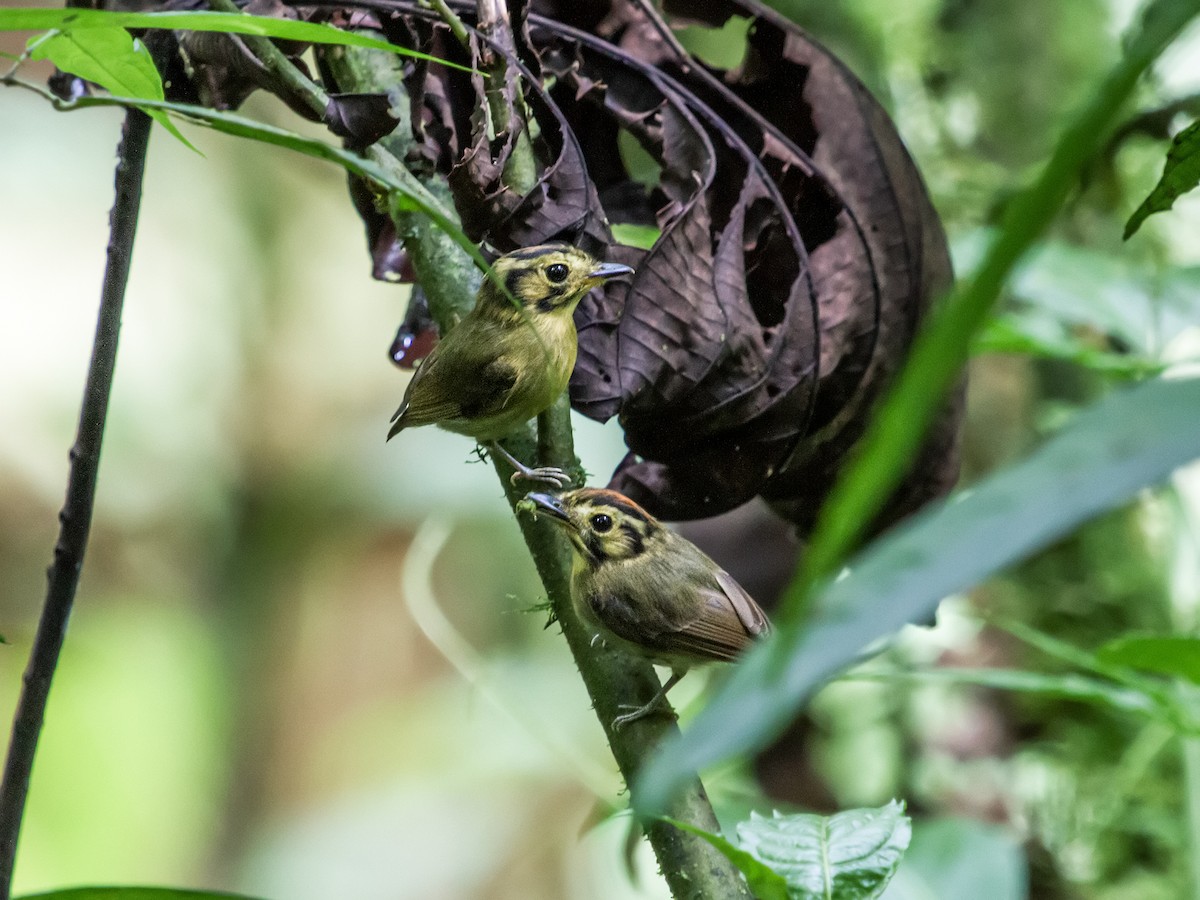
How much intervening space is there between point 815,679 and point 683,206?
1059mm

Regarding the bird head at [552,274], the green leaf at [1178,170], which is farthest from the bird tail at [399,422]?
the green leaf at [1178,170]

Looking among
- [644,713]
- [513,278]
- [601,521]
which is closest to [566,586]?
[644,713]

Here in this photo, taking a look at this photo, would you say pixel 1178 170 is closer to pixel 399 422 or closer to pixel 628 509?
pixel 628 509

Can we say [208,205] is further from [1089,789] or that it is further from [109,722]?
[1089,789]

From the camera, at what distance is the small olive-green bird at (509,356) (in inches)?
57.7

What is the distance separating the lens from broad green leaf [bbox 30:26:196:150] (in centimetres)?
90

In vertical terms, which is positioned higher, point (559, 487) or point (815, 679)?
point (815, 679)

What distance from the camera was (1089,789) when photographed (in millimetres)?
2932

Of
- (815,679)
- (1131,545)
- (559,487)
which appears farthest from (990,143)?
(815,679)

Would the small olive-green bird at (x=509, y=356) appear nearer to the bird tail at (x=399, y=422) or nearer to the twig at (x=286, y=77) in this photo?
the bird tail at (x=399, y=422)

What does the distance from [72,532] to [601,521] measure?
0.78 metres

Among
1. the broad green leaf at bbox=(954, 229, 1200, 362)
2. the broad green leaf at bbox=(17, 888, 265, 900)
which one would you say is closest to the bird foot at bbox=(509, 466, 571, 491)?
the broad green leaf at bbox=(17, 888, 265, 900)

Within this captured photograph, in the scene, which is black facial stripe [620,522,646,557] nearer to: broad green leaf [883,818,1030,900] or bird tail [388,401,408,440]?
bird tail [388,401,408,440]

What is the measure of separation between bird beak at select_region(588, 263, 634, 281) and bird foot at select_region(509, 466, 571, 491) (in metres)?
0.26
